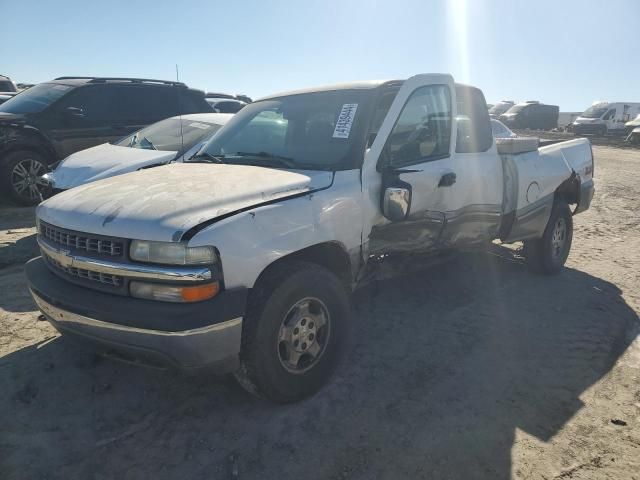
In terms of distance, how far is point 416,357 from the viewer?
349 centimetres

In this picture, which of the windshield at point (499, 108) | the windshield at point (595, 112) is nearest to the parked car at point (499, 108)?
the windshield at point (499, 108)

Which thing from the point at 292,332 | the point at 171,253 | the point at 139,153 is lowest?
the point at 292,332

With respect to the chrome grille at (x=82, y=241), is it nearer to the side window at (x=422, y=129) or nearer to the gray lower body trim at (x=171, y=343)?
the gray lower body trim at (x=171, y=343)

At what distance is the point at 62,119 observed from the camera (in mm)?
7703

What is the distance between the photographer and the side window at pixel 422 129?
11.3 ft

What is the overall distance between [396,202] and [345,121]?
688 mm

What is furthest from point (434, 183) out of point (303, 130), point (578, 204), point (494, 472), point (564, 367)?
point (578, 204)

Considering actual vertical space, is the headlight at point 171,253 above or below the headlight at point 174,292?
above

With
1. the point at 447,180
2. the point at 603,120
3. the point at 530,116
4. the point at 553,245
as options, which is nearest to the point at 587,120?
the point at 603,120

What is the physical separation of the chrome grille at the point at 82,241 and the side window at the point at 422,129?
6.13 ft

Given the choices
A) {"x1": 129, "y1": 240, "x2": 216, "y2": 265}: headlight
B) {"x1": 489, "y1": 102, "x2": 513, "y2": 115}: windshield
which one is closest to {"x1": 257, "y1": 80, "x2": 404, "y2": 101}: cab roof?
{"x1": 129, "y1": 240, "x2": 216, "y2": 265}: headlight

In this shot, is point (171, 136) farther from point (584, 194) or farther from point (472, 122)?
point (584, 194)

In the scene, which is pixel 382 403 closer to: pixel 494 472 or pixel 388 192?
pixel 494 472

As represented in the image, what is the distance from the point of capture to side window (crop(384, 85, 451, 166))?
345 centimetres
